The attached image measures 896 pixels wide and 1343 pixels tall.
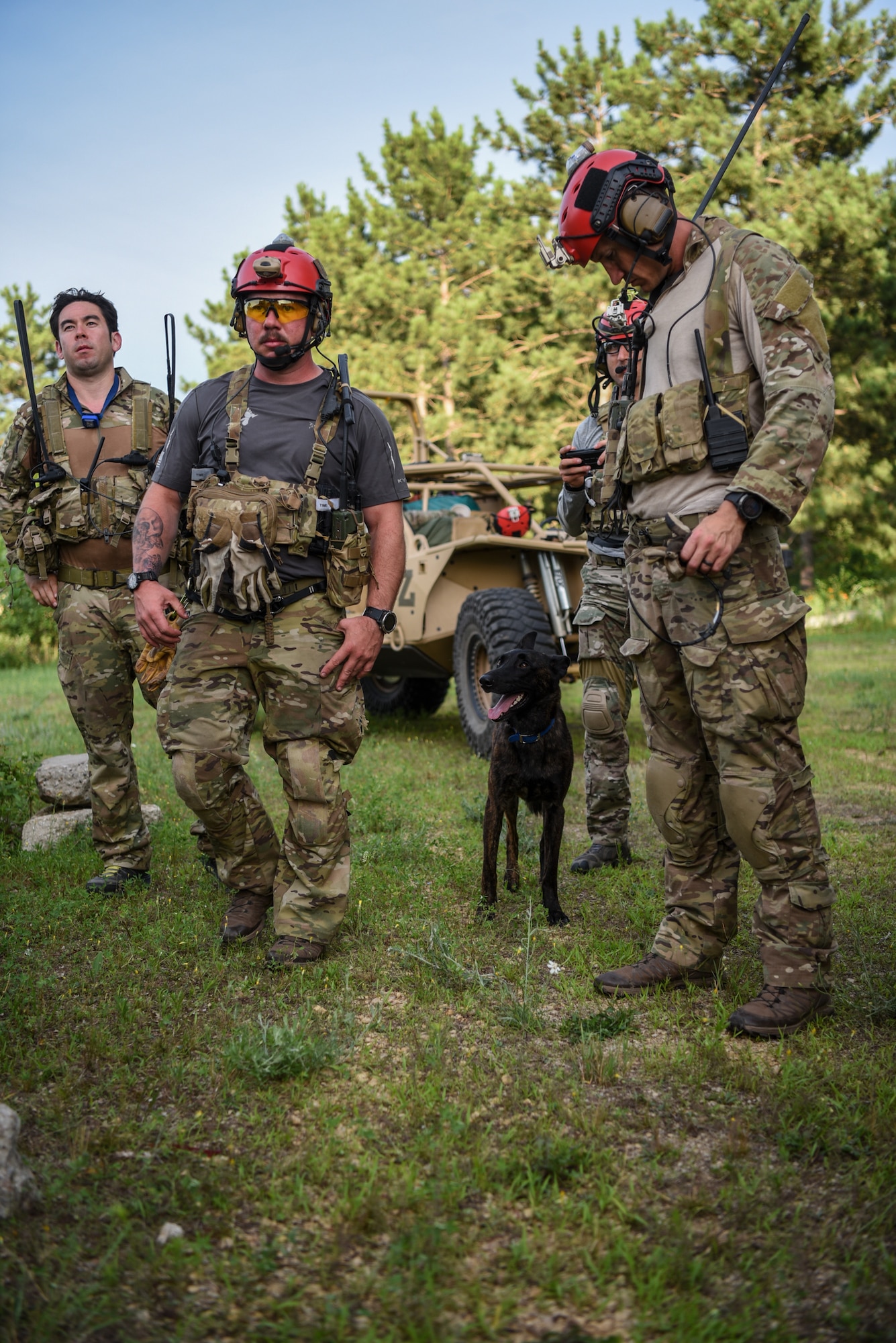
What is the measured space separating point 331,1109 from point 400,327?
73.7 feet

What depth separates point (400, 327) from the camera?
23500mm

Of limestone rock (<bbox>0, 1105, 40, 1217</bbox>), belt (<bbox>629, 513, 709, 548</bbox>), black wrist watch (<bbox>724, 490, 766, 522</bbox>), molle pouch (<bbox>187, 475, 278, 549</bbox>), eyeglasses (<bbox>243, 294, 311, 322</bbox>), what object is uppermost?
eyeglasses (<bbox>243, 294, 311, 322</bbox>)

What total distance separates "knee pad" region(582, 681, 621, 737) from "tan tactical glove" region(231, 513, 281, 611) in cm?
192

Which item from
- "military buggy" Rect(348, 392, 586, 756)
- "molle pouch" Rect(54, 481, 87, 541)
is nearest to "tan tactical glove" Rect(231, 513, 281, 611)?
"molle pouch" Rect(54, 481, 87, 541)

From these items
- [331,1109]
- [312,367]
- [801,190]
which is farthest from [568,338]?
[331,1109]

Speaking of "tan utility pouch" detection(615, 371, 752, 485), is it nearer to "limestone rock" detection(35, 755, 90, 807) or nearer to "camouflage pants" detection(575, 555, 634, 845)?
"camouflage pants" detection(575, 555, 634, 845)

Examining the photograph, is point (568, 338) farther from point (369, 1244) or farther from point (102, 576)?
point (369, 1244)

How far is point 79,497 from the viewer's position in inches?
183

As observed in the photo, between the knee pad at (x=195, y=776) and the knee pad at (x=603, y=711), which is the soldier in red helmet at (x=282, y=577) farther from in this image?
the knee pad at (x=603, y=711)

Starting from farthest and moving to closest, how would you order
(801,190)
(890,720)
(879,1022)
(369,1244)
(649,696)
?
(801,190), (890,720), (649,696), (879,1022), (369,1244)

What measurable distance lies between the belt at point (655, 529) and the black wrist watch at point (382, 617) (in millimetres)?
882

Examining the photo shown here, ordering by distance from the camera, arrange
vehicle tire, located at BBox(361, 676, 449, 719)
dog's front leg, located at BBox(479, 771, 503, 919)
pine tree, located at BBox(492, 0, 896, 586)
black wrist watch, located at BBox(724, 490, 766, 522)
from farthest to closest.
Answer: pine tree, located at BBox(492, 0, 896, 586) < vehicle tire, located at BBox(361, 676, 449, 719) < dog's front leg, located at BBox(479, 771, 503, 919) < black wrist watch, located at BBox(724, 490, 766, 522)

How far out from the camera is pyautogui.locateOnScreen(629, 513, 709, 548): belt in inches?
126

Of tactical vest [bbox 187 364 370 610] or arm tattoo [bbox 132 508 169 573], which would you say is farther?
arm tattoo [bbox 132 508 169 573]
